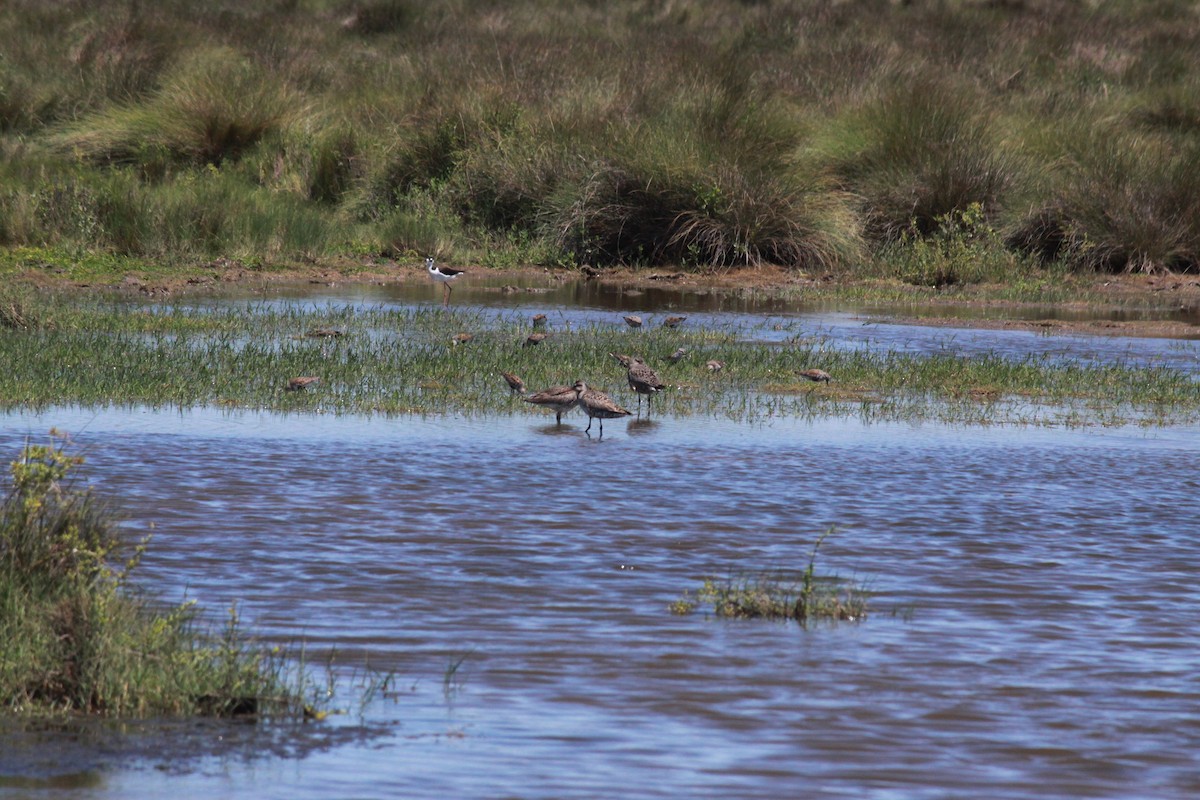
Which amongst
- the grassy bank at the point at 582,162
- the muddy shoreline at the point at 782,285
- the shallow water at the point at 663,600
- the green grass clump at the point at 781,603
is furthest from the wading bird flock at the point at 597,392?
the grassy bank at the point at 582,162

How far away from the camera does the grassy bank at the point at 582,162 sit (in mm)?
22516

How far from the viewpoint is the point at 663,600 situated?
737 centimetres

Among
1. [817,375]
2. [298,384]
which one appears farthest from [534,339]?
[298,384]

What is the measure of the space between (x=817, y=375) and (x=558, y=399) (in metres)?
2.92

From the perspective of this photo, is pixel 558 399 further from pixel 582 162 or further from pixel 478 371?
pixel 582 162

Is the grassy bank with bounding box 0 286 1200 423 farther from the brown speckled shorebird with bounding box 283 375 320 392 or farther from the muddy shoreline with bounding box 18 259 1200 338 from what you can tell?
the muddy shoreline with bounding box 18 259 1200 338

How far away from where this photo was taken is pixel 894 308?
20.4 metres

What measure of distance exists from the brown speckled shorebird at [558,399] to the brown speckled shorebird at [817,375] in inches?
103

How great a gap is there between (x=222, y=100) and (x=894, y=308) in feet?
36.5

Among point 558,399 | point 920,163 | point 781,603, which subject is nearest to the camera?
point 781,603

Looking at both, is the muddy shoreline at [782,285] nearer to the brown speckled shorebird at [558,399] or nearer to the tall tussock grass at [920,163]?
the tall tussock grass at [920,163]

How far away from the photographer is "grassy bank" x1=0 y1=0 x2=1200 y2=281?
22.5 metres

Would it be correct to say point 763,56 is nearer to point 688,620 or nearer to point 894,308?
point 894,308

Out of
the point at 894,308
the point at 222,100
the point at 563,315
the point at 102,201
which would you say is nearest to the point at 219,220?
the point at 102,201
